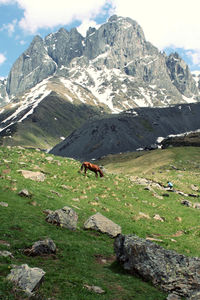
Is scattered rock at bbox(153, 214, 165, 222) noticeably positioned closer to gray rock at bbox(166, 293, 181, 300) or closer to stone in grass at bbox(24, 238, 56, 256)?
gray rock at bbox(166, 293, 181, 300)

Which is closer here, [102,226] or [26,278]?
[26,278]

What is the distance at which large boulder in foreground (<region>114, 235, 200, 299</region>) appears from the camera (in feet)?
49.6

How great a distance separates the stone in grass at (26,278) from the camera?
11.0 meters

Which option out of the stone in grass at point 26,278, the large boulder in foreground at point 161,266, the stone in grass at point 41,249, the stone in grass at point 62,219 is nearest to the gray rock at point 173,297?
the large boulder in foreground at point 161,266

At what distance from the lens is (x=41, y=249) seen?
16328 millimetres

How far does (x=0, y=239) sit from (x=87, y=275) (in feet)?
20.9

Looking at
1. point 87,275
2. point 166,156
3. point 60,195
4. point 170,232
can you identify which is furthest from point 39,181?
point 166,156

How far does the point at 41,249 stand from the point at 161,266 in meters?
7.56

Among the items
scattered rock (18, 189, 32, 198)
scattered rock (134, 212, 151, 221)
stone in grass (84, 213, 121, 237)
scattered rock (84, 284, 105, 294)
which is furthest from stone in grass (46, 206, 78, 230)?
scattered rock (134, 212, 151, 221)

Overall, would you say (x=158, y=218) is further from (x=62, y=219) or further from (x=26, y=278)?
(x=26, y=278)

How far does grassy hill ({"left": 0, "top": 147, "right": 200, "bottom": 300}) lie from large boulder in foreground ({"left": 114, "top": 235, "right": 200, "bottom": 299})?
63cm

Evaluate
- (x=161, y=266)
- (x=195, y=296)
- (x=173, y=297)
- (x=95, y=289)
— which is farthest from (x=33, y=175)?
(x=195, y=296)

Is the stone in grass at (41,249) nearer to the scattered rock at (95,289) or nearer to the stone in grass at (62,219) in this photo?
the scattered rock at (95,289)

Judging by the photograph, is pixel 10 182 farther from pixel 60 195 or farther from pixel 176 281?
pixel 176 281
